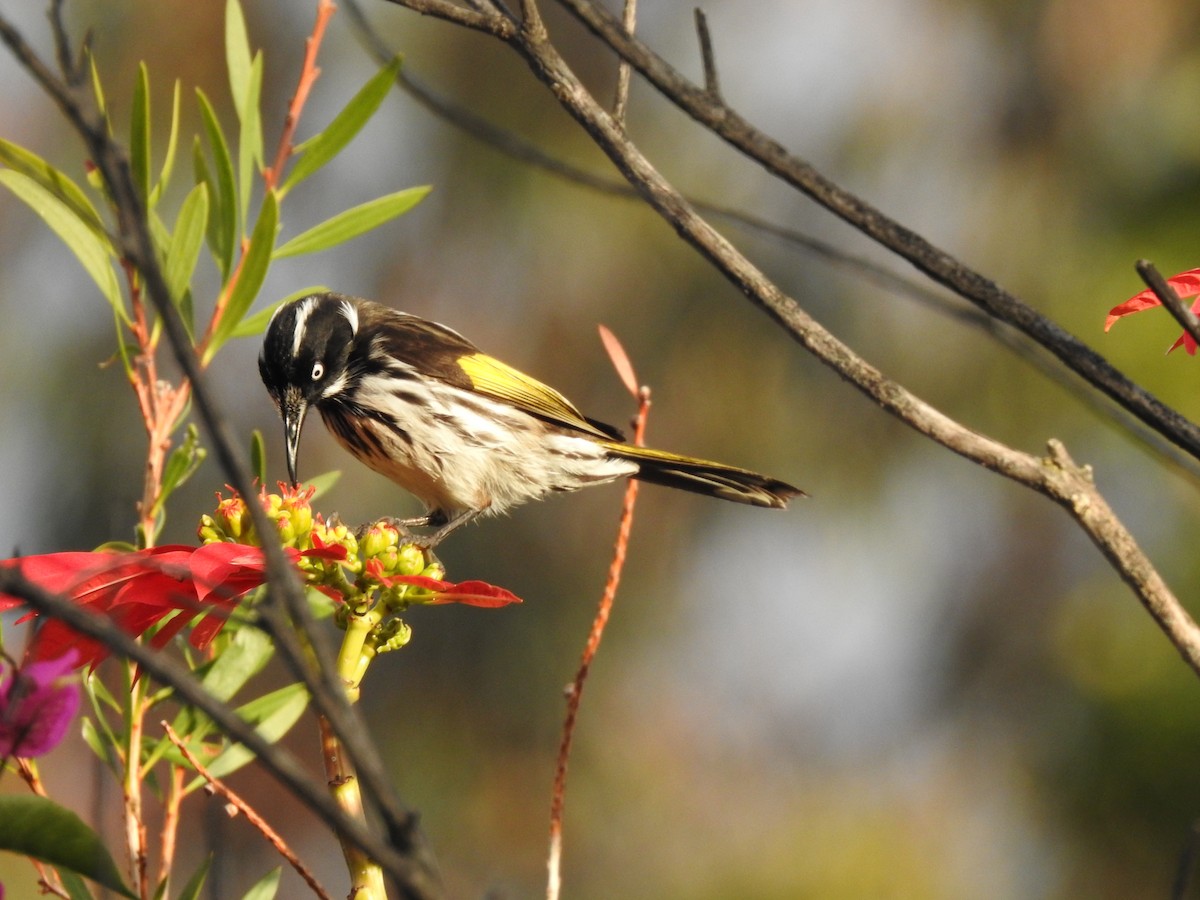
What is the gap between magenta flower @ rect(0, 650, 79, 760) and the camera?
638 mm

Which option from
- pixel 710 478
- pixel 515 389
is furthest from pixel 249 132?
pixel 515 389

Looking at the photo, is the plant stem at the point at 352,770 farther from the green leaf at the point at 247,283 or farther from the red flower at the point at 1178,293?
the red flower at the point at 1178,293

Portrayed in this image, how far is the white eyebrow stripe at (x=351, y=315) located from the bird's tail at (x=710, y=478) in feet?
1.90

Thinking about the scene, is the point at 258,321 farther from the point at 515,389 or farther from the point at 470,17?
the point at 515,389

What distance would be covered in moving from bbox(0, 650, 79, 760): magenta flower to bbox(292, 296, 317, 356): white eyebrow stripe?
1383 millimetres

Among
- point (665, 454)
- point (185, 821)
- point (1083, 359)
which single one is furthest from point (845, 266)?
point (185, 821)

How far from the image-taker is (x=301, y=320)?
84.4 inches

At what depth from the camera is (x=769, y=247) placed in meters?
6.45

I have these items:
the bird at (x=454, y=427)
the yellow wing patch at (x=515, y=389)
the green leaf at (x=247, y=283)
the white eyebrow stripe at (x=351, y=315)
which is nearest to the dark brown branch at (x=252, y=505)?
the green leaf at (x=247, y=283)

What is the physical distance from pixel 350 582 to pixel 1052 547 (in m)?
5.87

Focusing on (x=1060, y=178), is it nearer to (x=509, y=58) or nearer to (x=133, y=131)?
(x=509, y=58)

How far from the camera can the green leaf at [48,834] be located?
59cm

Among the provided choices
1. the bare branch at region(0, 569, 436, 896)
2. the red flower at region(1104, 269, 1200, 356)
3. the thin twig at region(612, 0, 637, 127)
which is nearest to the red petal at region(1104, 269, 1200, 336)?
the red flower at region(1104, 269, 1200, 356)

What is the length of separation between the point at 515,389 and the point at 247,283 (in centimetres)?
154
